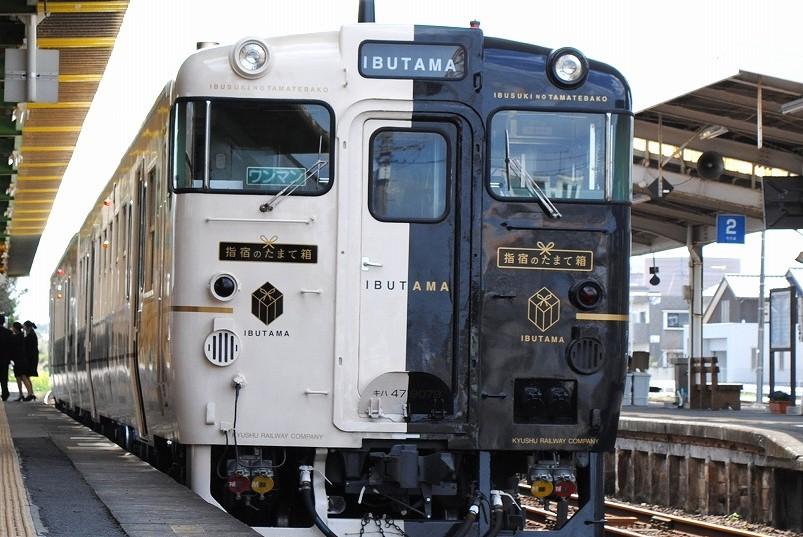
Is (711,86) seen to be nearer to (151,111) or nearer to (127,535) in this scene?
(151,111)

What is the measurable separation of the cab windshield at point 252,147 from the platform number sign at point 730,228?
56.1 ft

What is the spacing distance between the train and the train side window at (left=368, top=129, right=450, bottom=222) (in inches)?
0.5

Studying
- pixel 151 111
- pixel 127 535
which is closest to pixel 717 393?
pixel 151 111

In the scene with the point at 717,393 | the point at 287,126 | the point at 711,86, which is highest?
the point at 711,86

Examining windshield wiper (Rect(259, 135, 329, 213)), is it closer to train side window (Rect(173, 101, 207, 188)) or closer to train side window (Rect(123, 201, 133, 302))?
train side window (Rect(173, 101, 207, 188))

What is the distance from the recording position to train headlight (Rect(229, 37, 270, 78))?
28.6 ft

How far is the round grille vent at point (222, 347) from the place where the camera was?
28.3 ft

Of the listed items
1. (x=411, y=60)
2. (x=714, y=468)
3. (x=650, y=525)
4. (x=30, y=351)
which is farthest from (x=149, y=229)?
(x=30, y=351)

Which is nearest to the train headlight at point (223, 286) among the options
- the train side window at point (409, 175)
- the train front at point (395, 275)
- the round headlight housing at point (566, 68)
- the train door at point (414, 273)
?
the train front at point (395, 275)

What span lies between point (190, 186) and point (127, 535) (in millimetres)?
2272

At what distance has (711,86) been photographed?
2031 centimetres

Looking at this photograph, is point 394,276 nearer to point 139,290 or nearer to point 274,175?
point 274,175

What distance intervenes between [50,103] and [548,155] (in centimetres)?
657

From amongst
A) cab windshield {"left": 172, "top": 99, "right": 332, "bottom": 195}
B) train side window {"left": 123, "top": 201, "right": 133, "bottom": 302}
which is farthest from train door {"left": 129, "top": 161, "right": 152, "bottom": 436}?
cab windshield {"left": 172, "top": 99, "right": 332, "bottom": 195}
